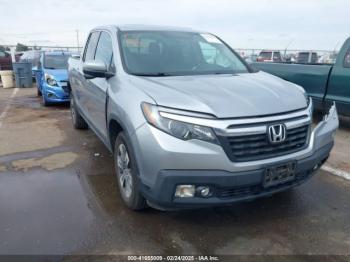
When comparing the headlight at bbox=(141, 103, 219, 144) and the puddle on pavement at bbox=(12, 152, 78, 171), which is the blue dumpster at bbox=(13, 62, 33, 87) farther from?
the headlight at bbox=(141, 103, 219, 144)

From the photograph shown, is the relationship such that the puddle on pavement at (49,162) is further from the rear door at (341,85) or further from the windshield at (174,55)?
the rear door at (341,85)

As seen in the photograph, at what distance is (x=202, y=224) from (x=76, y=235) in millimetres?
1153

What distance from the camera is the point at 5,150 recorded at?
18.2 feet

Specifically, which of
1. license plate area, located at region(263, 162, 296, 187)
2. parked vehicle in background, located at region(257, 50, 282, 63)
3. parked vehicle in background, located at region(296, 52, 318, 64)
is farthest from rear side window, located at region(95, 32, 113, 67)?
parked vehicle in background, located at region(296, 52, 318, 64)

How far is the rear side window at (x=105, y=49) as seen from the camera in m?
4.05

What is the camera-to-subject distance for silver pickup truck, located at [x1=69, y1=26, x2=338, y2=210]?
2.65 m

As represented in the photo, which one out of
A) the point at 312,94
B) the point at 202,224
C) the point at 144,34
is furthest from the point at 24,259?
the point at 312,94

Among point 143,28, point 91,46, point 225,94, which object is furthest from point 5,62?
point 225,94

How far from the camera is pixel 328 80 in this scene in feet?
22.5

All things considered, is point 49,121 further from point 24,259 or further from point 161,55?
point 24,259

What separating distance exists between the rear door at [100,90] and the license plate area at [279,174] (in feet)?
6.41

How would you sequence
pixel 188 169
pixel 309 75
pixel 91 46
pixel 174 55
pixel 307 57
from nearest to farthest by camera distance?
1. pixel 188 169
2. pixel 174 55
3. pixel 91 46
4. pixel 309 75
5. pixel 307 57

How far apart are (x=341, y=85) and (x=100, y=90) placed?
4.80 metres

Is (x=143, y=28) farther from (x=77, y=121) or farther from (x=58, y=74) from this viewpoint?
(x=58, y=74)
